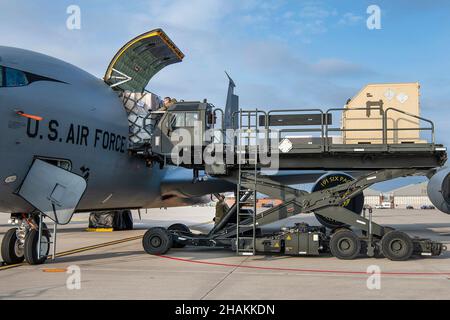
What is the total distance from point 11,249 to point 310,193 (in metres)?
6.95

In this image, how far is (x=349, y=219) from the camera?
11320 mm

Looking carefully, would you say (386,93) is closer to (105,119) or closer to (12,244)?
(105,119)

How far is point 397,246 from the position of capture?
422 inches

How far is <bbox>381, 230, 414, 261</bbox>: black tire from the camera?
10.6m

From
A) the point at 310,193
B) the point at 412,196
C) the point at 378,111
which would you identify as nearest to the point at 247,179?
the point at 310,193

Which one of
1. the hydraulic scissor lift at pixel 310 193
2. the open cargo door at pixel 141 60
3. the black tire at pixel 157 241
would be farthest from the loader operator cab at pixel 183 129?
the open cargo door at pixel 141 60

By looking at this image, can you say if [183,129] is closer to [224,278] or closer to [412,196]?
[224,278]

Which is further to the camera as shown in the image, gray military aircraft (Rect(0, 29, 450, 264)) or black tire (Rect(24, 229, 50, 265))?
black tire (Rect(24, 229, 50, 265))

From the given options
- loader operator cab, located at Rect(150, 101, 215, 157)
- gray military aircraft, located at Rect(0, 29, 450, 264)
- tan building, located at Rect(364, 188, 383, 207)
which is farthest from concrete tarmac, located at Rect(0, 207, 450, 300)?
tan building, located at Rect(364, 188, 383, 207)

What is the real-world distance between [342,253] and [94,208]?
22.2 feet

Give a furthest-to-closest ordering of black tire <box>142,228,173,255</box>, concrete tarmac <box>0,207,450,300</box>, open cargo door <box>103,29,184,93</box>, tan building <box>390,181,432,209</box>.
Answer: tan building <box>390,181,432,209</box> < open cargo door <box>103,29,184,93</box> < black tire <box>142,228,173,255</box> < concrete tarmac <box>0,207,450,300</box>

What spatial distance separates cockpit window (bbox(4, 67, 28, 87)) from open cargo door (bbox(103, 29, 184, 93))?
3.80m

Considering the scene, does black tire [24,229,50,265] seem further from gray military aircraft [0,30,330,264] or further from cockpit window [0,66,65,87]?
cockpit window [0,66,65,87]

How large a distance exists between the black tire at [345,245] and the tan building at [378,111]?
8.23 feet
